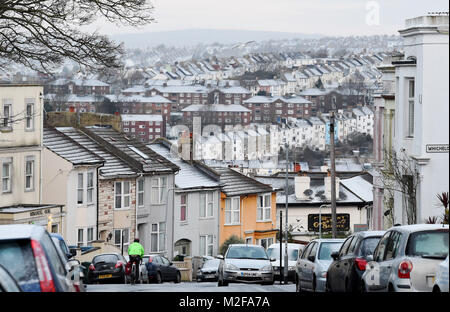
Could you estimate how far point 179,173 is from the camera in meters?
69.0

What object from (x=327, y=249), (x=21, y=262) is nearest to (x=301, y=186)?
(x=327, y=249)

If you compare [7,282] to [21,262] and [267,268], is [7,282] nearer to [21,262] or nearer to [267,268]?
[21,262]

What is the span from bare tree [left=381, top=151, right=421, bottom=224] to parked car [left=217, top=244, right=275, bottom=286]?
17.8 feet

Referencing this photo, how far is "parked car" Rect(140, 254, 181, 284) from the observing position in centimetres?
3938

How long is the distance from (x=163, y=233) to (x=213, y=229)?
5.09 m

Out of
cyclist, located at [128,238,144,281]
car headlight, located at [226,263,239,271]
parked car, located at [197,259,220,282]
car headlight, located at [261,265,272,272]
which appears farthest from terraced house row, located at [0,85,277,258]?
car headlight, located at [226,263,239,271]

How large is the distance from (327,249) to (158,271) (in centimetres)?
1479

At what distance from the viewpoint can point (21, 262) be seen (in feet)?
40.3

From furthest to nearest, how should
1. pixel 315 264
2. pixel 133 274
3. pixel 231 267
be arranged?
pixel 133 274, pixel 231 267, pixel 315 264

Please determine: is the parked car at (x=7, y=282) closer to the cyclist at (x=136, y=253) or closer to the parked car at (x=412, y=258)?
the parked car at (x=412, y=258)

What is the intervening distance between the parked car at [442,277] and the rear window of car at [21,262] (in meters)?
4.64

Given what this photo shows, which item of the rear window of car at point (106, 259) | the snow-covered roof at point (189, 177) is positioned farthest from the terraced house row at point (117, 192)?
the rear window of car at point (106, 259)

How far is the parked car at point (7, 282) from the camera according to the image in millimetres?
11641
